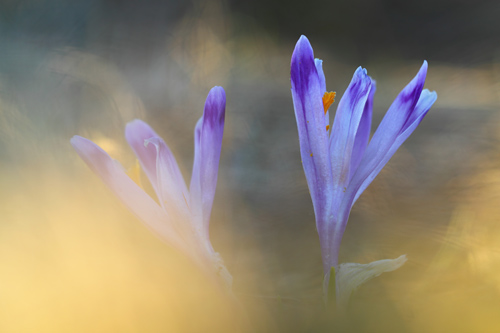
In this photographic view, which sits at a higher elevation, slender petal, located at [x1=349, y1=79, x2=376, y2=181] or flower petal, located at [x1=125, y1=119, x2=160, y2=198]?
flower petal, located at [x1=125, y1=119, x2=160, y2=198]

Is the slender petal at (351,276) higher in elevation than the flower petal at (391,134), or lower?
lower

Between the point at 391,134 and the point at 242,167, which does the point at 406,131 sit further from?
the point at 242,167

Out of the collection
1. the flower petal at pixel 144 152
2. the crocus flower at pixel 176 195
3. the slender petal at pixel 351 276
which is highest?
the flower petal at pixel 144 152

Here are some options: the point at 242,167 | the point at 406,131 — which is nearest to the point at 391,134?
the point at 406,131

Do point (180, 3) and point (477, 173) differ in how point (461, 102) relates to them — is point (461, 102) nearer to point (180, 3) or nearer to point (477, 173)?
point (477, 173)

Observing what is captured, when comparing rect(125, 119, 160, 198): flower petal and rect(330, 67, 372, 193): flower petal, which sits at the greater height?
rect(125, 119, 160, 198): flower petal

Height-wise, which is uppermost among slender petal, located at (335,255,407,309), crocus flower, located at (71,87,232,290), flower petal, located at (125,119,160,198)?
flower petal, located at (125,119,160,198)
